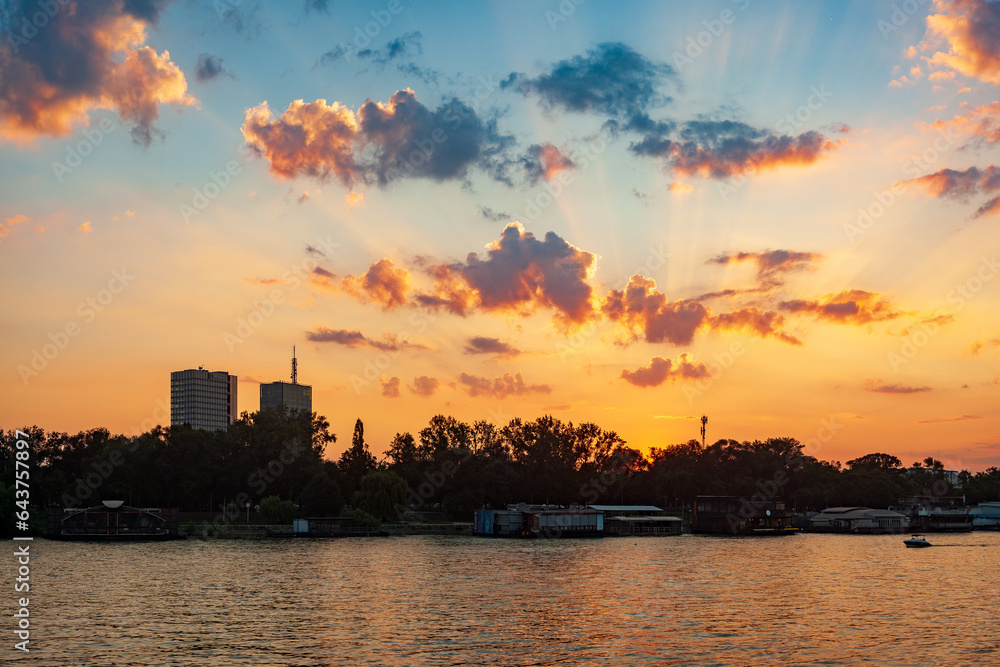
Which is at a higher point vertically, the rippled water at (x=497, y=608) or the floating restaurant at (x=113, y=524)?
the floating restaurant at (x=113, y=524)

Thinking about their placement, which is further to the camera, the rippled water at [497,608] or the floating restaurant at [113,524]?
the floating restaurant at [113,524]

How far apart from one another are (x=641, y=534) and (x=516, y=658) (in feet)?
438

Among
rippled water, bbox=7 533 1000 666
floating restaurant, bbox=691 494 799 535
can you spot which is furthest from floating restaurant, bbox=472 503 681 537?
rippled water, bbox=7 533 1000 666

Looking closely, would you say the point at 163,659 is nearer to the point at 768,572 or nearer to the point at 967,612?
the point at 967,612

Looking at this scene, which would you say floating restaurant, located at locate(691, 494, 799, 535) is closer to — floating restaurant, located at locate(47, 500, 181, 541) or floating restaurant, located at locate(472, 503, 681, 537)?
floating restaurant, located at locate(472, 503, 681, 537)

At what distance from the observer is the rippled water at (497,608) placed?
50812mm

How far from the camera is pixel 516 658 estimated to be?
1943 inches

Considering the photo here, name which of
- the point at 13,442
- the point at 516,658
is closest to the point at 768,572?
the point at 516,658

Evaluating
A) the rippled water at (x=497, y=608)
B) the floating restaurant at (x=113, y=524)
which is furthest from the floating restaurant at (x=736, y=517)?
the floating restaurant at (x=113, y=524)

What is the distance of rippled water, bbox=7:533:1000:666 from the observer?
167 ft

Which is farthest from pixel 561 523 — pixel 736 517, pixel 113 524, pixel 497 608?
pixel 497 608

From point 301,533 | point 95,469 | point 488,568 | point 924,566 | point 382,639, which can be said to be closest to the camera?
point 382,639

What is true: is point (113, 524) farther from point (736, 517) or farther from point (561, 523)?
point (736, 517)

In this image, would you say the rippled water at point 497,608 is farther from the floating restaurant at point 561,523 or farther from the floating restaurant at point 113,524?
the floating restaurant at point 561,523
